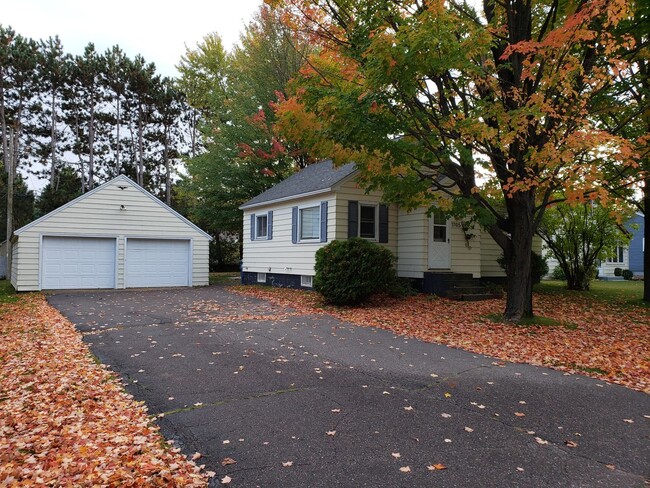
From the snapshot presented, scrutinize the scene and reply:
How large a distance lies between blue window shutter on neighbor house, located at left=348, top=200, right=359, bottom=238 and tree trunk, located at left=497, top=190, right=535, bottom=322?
5.53 metres

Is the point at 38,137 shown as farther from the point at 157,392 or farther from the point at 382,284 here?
the point at 157,392

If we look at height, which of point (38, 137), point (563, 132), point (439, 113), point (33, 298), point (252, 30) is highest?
point (252, 30)

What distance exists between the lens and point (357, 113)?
820 centimetres

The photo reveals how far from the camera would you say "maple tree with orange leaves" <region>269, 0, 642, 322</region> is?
24.1 feet

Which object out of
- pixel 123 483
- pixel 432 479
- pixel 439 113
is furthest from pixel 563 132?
pixel 123 483

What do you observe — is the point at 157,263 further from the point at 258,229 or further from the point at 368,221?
the point at 368,221

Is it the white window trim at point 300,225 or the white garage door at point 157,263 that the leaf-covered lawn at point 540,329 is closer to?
the white window trim at point 300,225

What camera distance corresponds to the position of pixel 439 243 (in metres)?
13.9

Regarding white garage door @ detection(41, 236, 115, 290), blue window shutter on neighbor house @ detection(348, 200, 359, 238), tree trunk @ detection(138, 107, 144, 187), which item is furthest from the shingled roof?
tree trunk @ detection(138, 107, 144, 187)

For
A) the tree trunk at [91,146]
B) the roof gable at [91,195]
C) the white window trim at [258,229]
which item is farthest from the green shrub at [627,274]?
the tree trunk at [91,146]

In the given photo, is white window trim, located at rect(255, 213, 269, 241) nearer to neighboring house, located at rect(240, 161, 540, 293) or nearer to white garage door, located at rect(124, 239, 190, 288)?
neighboring house, located at rect(240, 161, 540, 293)

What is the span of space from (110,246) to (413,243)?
462 inches

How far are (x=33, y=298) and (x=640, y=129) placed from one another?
18.4 metres

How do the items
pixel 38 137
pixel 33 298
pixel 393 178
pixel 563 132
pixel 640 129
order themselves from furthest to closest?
pixel 38 137 → pixel 33 298 → pixel 640 129 → pixel 393 178 → pixel 563 132
